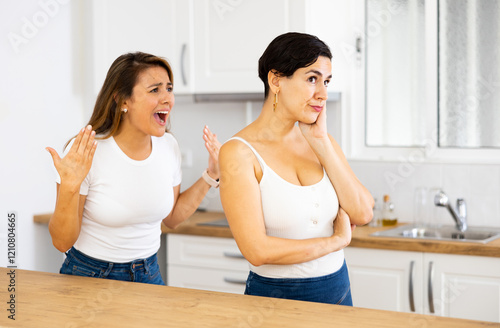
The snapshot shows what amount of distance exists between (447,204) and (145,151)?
1531 mm

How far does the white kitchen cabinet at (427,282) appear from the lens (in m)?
2.55

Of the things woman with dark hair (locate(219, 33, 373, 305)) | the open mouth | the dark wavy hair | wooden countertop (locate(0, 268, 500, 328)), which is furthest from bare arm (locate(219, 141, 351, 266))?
the open mouth

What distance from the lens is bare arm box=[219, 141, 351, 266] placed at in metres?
1.61

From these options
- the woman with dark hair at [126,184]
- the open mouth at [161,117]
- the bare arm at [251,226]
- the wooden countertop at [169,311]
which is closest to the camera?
the wooden countertop at [169,311]

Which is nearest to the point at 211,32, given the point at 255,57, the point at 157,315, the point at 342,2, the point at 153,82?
the point at 255,57

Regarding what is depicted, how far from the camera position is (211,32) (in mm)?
3291

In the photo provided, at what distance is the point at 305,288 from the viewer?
168 centimetres

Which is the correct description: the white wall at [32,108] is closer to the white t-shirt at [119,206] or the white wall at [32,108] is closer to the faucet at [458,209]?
the white t-shirt at [119,206]

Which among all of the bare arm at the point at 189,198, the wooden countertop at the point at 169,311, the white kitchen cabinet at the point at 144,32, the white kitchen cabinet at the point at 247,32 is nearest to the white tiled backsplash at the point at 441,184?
the white kitchen cabinet at the point at 247,32

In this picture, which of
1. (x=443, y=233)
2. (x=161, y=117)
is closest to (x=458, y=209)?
(x=443, y=233)

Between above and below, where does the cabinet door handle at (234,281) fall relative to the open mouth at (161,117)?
below

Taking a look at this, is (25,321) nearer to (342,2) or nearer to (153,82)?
(153,82)

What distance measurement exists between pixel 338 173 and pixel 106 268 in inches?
29.2

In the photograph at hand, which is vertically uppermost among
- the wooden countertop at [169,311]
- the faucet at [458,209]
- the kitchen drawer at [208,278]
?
the faucet at [458,209]
